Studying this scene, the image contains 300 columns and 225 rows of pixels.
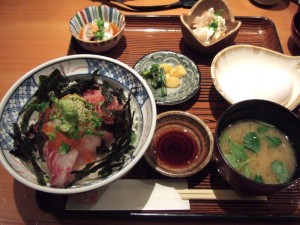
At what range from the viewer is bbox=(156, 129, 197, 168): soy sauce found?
134 cm

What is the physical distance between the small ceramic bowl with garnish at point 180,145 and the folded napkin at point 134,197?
76mm

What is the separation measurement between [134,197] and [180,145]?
372 millimetres

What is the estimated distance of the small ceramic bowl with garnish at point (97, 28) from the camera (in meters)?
1.77

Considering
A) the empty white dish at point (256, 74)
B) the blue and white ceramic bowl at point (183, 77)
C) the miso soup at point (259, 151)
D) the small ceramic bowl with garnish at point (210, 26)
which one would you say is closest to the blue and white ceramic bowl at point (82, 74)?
the blue and white ceramic bowl at point (183, 77)

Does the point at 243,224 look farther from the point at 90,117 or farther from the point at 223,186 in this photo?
the point at 90,117

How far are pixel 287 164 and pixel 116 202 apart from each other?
0.81 metres

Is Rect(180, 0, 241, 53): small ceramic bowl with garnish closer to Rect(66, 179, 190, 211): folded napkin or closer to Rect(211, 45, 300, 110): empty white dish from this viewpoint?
Rect(211, 45, 300, 110): empty white dish

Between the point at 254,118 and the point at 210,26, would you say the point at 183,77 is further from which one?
the point at 254,118

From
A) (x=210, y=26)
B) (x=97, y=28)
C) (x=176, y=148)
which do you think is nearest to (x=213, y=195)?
(x=176, y=148)

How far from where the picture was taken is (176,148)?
1.40 meters

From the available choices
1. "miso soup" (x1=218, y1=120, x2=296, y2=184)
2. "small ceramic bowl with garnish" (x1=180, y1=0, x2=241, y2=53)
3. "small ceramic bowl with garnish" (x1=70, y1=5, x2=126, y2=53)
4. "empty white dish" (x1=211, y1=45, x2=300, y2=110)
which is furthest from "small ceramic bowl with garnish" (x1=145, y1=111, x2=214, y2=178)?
"small ceramic bowl with garnish" (x1=70, y1=5, x2=126, y2=53)

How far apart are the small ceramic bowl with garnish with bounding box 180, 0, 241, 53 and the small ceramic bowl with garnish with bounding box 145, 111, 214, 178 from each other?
1.89ft

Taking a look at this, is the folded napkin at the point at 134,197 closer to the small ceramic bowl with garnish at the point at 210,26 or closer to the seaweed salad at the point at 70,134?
the seaweed salad at the point at 70,134

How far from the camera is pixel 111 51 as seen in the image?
1.87 m
